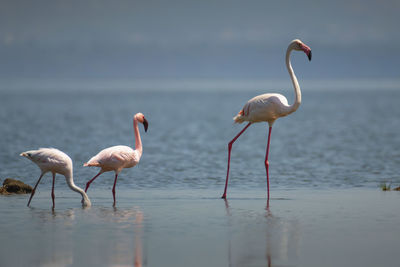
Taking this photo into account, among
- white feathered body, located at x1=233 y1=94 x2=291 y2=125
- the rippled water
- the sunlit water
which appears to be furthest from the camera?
the rippled water

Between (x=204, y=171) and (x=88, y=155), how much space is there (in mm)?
4485

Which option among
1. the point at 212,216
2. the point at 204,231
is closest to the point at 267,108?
the point at 212,216

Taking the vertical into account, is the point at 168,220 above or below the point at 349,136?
below

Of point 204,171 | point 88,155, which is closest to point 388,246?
point 204,171

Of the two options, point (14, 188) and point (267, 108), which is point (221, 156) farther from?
point (14, 188)

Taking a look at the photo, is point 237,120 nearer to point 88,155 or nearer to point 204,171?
point 204,171

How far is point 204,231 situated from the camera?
26.5ft

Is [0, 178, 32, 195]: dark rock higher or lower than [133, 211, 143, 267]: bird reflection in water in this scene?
higher

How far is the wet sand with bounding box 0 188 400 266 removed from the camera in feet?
22.4

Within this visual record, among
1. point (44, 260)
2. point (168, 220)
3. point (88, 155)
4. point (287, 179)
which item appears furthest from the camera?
point (88, 155)

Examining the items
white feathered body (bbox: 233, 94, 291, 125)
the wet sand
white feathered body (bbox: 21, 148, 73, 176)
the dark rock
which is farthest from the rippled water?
→ white feathered body (bbox: 21, 148, 73, 176)

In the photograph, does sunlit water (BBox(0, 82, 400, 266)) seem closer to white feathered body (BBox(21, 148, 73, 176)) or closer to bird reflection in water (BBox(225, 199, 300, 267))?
bird reflection in water (BBox(225, 199, 300, 267))

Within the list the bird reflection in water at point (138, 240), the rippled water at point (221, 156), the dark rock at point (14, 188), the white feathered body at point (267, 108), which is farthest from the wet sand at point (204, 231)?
the rippled water at point (221, 156)

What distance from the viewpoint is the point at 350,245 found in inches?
288
